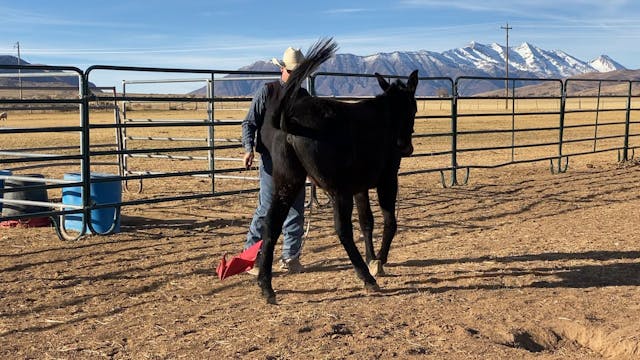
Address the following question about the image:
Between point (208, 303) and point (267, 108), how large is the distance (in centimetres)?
145

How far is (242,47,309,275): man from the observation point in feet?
16.1

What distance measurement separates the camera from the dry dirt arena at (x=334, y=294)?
372 centimetres

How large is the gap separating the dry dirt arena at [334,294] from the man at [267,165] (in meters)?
0.22

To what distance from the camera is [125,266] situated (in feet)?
18.5

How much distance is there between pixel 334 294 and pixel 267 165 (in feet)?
3.75

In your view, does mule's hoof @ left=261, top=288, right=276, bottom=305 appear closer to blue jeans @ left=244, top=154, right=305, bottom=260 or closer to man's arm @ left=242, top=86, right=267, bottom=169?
blue jeans @ left=244, top=154, right=305, bottom=260

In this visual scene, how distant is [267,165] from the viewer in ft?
16.9

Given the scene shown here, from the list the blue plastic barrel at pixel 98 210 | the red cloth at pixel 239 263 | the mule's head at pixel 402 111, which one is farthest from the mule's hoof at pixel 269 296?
the blue plastic barrel at pixel 98 210

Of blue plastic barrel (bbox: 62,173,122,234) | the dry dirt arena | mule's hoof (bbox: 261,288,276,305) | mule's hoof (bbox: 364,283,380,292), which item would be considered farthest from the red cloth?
blue plastic barrel (bbox: 62,173,122,234)

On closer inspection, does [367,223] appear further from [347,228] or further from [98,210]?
[98,210]

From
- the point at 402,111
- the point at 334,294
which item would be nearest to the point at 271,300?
the point at 334,294

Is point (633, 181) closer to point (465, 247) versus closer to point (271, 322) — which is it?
point (465, 247)

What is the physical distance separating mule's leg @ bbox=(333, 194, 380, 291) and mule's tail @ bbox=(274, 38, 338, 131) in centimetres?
63

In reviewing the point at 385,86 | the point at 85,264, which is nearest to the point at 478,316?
the point at 385,86
